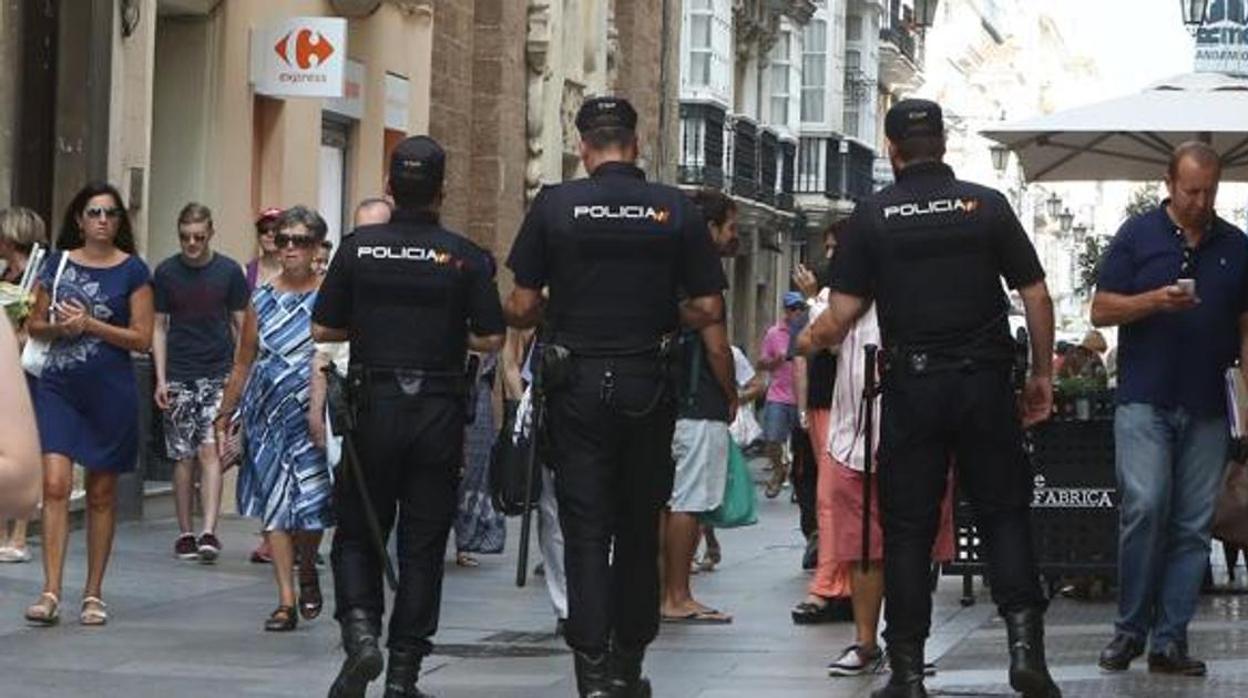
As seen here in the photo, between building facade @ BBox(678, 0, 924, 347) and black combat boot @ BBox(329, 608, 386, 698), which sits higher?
building facade @ BBox(678, 0, 924, 347)

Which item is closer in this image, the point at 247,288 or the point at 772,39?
the point at 247,288

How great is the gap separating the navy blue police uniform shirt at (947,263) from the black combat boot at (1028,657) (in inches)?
32.2

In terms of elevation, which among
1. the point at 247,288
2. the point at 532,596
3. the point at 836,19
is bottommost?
the point at 532,596

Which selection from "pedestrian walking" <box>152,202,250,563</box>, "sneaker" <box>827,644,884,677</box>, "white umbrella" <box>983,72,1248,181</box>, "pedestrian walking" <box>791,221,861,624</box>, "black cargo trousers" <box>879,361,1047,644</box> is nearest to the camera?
"black cargo trousers" <box>879,361,1047,644</box>

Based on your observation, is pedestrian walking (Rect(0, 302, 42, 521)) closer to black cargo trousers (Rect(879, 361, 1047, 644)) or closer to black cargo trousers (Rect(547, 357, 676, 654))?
black cargo trousers (Rect(547, 357, 676, 654))

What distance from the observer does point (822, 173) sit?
217 feet

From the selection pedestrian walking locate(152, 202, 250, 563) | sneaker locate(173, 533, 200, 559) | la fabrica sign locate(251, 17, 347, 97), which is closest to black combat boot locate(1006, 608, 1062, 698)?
sneaker locate(173, 533, 200, 559)

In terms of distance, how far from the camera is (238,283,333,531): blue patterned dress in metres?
12.8

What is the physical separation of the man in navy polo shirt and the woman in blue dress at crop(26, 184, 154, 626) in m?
4.13

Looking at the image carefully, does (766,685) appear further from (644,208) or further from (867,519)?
(644,208)

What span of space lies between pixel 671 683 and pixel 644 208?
2.03m

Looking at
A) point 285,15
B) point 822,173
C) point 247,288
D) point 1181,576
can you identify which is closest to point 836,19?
point 822,173

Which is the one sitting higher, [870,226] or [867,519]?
[870,226]

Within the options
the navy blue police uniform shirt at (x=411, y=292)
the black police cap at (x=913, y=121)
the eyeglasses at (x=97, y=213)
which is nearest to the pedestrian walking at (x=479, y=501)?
the eyeglasses at (x=97, y=213)
